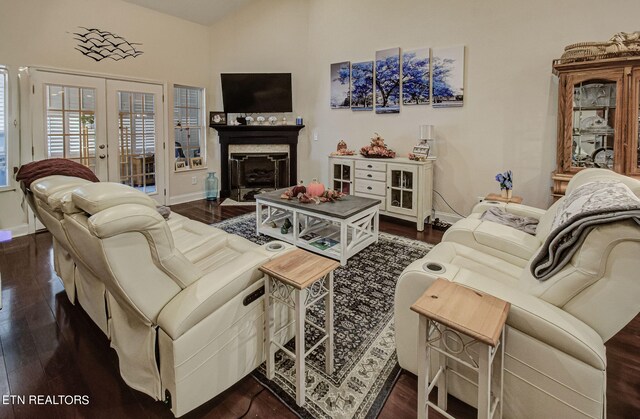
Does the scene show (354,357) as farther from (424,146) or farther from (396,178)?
(424,146)

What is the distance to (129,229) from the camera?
1291 millimetres

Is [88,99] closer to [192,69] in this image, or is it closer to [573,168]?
[192,69]

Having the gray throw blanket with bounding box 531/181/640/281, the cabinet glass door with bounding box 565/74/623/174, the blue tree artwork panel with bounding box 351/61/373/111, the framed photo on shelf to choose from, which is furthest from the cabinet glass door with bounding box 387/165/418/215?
the framed photo on shelf

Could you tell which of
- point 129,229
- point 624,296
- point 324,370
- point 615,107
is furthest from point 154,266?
Result: point 615,107

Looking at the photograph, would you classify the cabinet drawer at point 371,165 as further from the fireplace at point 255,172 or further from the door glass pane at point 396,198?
the fireplace at point 255,172

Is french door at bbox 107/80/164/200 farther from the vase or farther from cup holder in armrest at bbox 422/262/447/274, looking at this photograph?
cup holder in armrest at bbox 422/262/447/274

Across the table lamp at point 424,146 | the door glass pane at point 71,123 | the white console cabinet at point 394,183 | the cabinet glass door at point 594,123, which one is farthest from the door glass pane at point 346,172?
the door glass pane at point 71,123

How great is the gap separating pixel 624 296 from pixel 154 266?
181cm

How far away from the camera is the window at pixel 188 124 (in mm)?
5816

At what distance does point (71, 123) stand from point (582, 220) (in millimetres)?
5507

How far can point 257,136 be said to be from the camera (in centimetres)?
602

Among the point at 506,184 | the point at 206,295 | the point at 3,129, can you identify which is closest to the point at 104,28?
the point at 3,129

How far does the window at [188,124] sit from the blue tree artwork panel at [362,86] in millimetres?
2774

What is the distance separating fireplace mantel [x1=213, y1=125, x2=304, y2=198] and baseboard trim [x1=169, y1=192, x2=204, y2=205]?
0.66 metres
